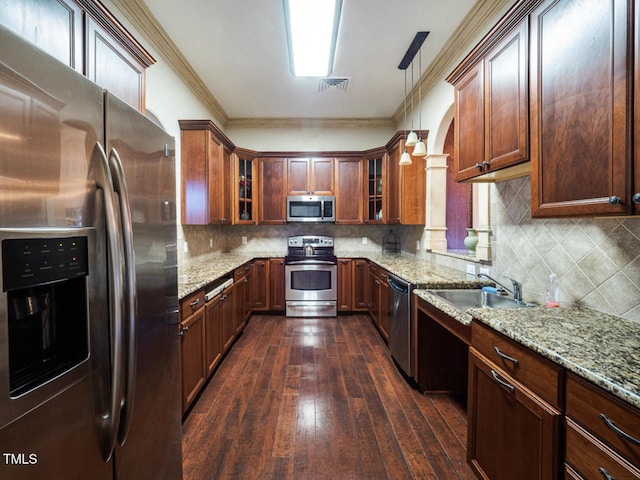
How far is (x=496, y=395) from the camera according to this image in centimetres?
123

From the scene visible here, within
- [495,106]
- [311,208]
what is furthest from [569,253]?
[311,208]

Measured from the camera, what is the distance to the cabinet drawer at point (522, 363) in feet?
3.08

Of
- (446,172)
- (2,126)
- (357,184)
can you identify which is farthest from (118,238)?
(357,184)

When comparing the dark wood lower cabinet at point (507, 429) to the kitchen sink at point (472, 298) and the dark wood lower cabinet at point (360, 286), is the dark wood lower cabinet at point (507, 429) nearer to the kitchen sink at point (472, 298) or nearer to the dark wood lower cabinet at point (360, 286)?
the kitchen sink at point (472, 298)

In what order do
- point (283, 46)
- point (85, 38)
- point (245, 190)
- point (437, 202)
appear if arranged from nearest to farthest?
point (85, 38) < point (283, 46) < point (437, 202) < point (245, 190)

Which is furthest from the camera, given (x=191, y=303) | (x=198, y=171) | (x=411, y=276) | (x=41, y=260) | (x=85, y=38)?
(x=198, y=171)

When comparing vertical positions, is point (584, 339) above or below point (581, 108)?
below

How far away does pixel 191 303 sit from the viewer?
1.92 meters

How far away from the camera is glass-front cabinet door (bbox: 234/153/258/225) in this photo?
405cm

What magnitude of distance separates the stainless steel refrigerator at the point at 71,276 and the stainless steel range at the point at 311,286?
10.0ft

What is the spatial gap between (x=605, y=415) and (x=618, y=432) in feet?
0.14

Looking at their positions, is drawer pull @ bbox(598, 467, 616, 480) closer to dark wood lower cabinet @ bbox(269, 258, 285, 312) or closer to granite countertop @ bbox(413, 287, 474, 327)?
granite countertop @ bbox(413, 287, 474, 327)

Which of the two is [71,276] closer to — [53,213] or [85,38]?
[53,213]

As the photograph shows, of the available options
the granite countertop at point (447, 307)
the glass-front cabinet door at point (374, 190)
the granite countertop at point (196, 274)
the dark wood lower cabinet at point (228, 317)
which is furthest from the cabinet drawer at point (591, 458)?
the glass-front cabinet door at point (374, 190)
